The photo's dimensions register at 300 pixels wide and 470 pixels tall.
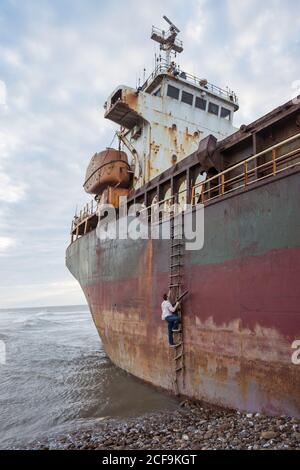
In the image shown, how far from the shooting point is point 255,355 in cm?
567

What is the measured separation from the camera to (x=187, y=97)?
15695 millimetres

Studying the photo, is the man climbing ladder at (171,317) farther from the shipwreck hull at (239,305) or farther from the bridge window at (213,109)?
the bridge window at (213,109)

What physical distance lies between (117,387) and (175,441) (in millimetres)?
4740

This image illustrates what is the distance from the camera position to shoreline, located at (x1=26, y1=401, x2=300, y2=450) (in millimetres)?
4750

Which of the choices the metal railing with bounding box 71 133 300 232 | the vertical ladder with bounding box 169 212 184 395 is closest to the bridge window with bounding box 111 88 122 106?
the metal railing with bounding box 71 133 300 232

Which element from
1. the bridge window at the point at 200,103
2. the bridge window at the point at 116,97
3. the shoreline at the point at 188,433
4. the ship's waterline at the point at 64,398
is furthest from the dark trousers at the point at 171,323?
the bridge window at the point at 200,103

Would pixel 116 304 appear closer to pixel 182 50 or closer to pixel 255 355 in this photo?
pixel 255 355

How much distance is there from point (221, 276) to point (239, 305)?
75 cm

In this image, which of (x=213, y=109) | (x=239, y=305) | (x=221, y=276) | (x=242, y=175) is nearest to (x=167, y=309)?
(x=221, y=276)

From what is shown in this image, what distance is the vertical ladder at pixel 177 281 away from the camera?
7.56m

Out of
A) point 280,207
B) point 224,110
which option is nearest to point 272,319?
point 280,207

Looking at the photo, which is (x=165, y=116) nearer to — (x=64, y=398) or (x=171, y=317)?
(x=171, y=317)

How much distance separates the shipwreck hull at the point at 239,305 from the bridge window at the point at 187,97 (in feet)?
30.3
